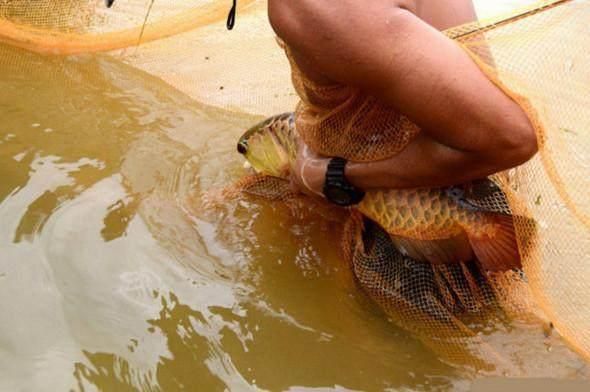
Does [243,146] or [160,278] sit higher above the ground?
[243,146]

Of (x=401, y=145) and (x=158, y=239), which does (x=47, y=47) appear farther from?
(x=401, y=145)

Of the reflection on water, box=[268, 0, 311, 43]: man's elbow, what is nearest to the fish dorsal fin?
the reflection on water

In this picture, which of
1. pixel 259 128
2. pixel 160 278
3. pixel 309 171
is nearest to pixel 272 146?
pixel 259 128

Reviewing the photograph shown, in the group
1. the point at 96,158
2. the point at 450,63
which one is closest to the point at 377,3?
the point at 450,63

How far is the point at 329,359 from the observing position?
69.5 inches

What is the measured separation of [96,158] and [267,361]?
1051 mm

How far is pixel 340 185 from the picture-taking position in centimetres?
189

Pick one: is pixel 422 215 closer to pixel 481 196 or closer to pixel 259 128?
pixel 481 196

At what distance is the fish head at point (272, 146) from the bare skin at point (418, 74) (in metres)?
0.51

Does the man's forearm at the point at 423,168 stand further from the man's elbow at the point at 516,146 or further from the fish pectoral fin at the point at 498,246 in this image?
the fish pectoral fin at the point at 498,246

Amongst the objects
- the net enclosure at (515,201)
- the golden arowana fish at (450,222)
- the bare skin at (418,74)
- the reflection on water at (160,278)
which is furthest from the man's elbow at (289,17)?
the reflection on water at (160,278)

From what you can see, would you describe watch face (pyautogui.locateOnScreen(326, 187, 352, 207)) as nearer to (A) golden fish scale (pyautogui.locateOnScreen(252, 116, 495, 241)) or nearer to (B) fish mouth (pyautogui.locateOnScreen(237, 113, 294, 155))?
(A) golden fish scale (pyautogui.locateOnScreen(252, 116, 495, 241))

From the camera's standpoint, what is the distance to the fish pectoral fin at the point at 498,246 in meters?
1.77

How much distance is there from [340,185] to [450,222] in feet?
0.98
